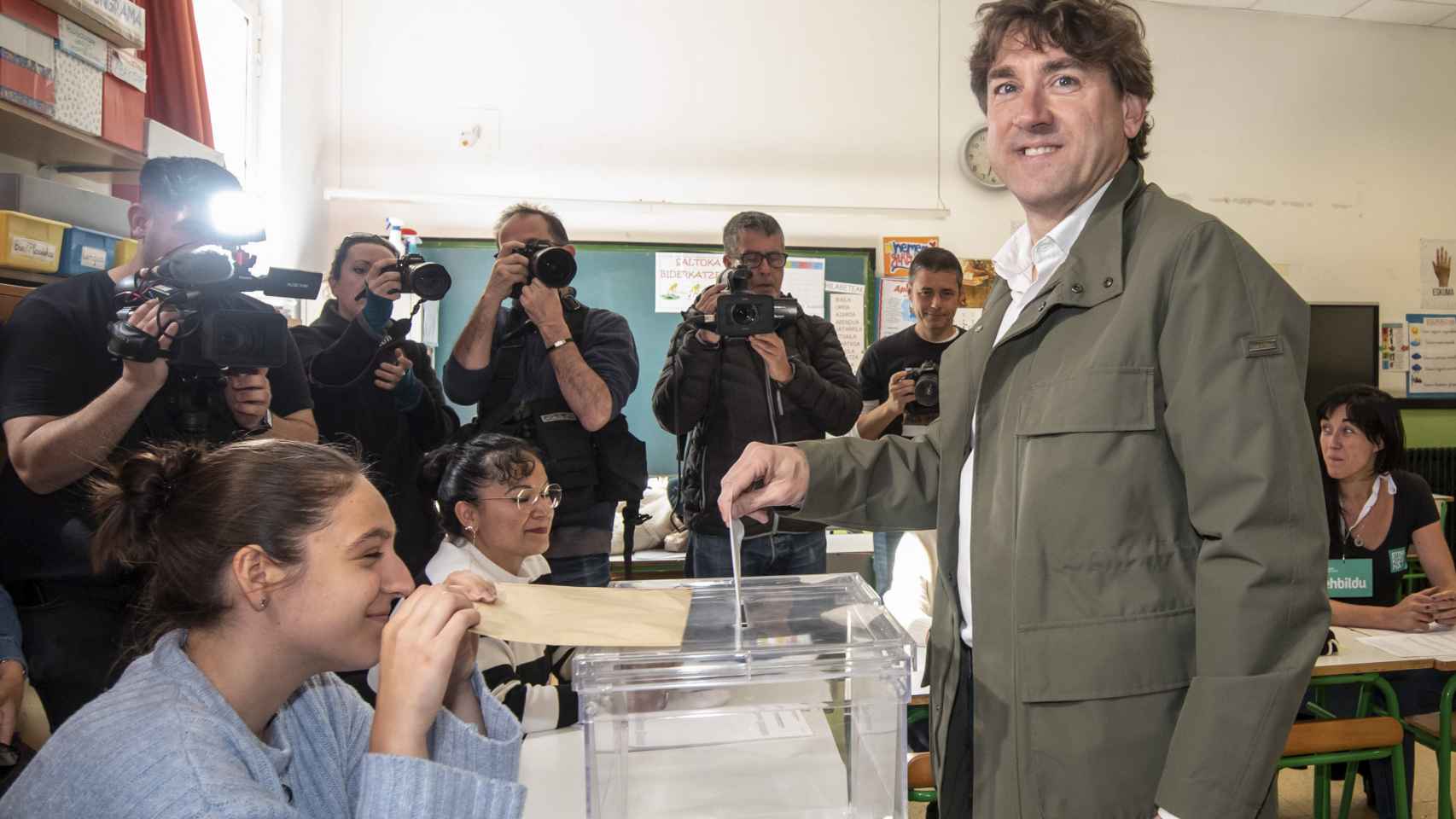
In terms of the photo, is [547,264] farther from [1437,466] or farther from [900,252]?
[1437,466]

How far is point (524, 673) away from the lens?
175 centimetres

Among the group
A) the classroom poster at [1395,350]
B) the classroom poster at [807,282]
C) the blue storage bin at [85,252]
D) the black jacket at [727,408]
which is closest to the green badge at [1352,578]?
the black jacket at [727,408]

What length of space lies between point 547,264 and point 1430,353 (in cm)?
547

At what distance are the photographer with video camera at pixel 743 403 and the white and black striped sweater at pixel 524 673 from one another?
0.63 m

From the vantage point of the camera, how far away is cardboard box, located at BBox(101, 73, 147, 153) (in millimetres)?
2213

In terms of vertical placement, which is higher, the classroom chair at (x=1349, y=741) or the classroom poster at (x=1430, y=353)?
the classroom poster at (x=1430, y=353)

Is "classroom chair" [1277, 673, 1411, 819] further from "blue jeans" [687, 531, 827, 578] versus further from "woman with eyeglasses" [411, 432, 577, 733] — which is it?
"woman with eyeglasses" [411, 432, 577, 733]

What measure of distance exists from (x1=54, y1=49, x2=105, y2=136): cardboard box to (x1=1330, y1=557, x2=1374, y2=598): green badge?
340 centimetres

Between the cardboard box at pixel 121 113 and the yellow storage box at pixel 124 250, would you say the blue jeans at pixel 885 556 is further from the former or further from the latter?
the cardboard box at pixel 121 113

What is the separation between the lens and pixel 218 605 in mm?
1017

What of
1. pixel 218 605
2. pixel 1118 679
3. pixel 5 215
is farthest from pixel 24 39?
pixel 1118 679

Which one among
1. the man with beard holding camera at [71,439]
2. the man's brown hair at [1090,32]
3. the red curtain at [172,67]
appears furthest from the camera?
the red curtain at [172,67]

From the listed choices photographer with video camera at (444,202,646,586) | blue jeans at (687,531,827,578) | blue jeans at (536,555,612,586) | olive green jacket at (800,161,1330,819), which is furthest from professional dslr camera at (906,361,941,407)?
olive green jacket at (800,161,1330,819)

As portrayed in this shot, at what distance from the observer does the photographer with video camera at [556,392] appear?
87.4 inches
